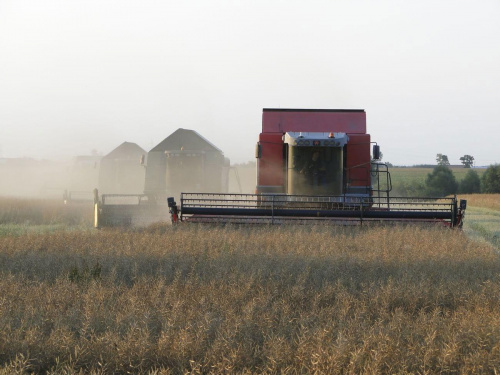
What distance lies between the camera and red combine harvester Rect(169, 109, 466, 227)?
12.2 metres

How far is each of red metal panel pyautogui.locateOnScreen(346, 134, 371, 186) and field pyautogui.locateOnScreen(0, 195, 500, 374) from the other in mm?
3819

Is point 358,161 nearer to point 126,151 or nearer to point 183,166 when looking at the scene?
point 183,166

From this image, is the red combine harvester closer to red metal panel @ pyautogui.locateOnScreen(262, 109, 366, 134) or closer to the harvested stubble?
red metal panel @ pyautogui.locateOnScreen(262, 109, 366, 134)

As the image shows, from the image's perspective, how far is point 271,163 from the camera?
1404 centimetres

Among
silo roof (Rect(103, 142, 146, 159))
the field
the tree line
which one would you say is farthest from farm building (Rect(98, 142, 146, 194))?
the tree line

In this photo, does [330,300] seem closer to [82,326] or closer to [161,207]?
[82,326]

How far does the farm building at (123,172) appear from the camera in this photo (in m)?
27.6

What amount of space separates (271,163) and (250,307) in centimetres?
882

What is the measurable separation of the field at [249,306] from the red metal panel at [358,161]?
12.5 feet

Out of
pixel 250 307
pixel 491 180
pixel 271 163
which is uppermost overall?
pixel 491 180

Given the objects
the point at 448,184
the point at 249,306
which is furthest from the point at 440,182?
the point at 249,306

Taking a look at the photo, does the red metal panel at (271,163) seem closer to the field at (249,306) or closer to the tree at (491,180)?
the field at (249,306)

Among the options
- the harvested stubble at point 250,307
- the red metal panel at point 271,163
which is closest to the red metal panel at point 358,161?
the red metal panel at point 271,163

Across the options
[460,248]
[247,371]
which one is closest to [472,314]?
[247,371]
